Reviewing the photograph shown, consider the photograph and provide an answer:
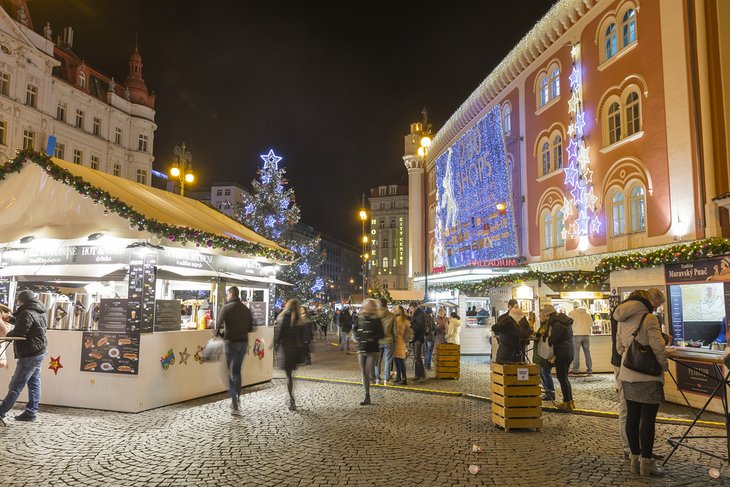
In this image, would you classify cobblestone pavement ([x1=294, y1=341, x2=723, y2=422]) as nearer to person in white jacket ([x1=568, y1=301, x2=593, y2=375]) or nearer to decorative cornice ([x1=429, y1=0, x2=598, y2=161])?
person in white jacket ([x1=568, y1=301, x2=593, y2=375])

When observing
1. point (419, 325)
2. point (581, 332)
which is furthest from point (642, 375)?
point (581, 332)

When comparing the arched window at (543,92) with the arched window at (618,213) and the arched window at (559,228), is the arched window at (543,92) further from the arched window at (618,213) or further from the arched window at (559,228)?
the arched window at (618,213)

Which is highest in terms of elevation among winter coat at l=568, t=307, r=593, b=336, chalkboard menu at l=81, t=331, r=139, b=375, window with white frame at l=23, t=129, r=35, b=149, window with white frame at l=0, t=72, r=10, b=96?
window with white frame at l=0, t=72, r=10, b=96

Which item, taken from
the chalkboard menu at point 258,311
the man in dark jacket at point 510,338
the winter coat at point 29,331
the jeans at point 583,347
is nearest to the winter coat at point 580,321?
the jeans at point 583,347

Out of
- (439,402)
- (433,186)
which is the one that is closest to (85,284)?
(439,402)

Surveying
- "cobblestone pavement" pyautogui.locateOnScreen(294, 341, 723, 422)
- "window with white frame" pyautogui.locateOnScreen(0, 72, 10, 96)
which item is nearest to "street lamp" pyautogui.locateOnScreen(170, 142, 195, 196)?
"cobblestone pavement" pyautogui.locateOnScreen(294, 341, 723, 422)

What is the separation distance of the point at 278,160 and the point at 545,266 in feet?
50.6

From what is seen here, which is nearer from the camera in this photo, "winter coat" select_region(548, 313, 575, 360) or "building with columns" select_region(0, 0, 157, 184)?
"winter coat" select_region(548, 313, 575, 360)

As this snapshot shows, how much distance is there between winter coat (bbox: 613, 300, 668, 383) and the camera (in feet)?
19.1

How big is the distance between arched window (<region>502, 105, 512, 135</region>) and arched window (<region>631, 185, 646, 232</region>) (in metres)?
10.6

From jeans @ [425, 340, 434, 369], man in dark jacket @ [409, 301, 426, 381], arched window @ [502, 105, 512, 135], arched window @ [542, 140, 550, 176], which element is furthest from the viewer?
arched window @ [502, 105, 512, 135]

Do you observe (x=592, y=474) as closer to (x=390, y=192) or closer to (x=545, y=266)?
(x=545, y=266)

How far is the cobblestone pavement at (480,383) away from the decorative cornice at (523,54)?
576 inches

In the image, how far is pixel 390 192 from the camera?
9288 cm
